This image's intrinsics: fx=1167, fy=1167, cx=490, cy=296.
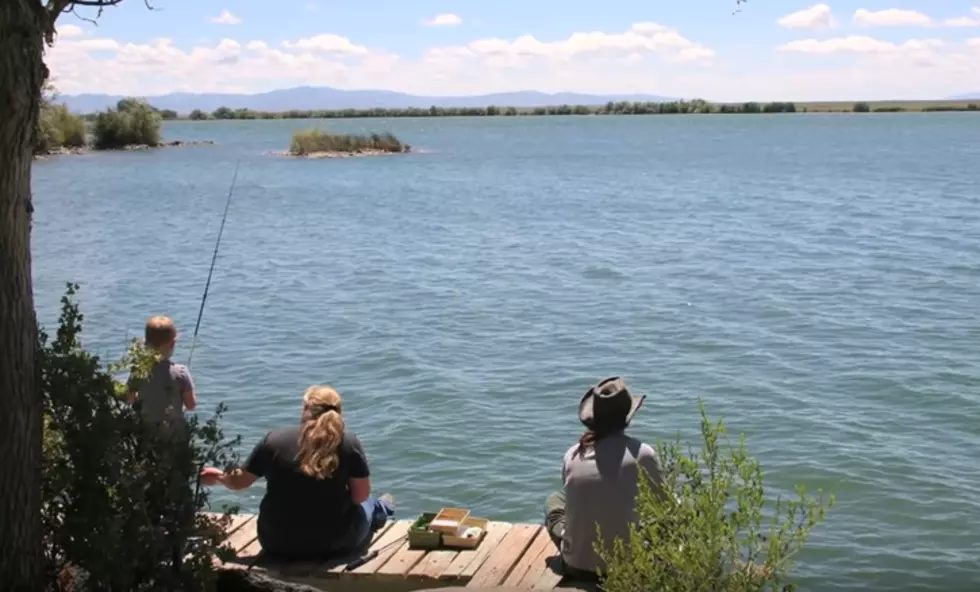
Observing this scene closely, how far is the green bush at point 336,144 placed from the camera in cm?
7431

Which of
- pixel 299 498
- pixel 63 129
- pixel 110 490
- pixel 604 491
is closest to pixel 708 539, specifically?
pixel 604 491

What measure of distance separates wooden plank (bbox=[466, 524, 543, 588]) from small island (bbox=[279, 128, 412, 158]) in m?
66.9

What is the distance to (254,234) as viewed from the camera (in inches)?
1292

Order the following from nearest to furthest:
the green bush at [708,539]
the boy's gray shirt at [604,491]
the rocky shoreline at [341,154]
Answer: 1. the green bush at [708,539]
2. the boy's gray shirt at [604,491]
3. the rocky shoreline at [341,154]

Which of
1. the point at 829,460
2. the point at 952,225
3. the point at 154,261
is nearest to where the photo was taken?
the point at 829,460

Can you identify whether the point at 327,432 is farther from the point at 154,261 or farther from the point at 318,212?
the point at 318,212

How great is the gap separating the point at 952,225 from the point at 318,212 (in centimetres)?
1987

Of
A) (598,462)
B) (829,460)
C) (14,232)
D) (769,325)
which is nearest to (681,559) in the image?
(598,462)

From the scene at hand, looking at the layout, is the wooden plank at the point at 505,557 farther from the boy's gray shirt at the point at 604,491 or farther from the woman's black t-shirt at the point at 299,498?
the woman's black t-shirt at the point at 299,498

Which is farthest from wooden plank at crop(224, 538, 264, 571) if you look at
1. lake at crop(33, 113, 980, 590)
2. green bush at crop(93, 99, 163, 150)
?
green bush at crop(93, 99, 163, 150)

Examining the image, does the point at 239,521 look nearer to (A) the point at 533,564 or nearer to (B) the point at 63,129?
(A) the point at 533,564

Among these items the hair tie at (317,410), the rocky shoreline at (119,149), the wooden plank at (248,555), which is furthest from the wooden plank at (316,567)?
the rocky shoreline at (119,149)

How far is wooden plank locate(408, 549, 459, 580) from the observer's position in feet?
20.5

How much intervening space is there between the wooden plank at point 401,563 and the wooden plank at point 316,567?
210 millimetres
